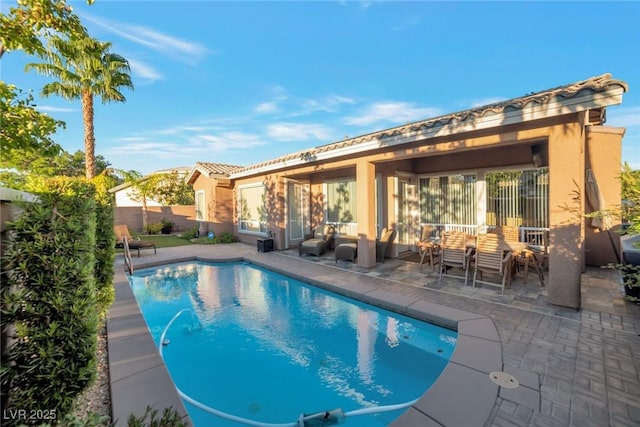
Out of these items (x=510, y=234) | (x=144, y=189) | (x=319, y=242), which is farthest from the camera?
(x=144, y=189)

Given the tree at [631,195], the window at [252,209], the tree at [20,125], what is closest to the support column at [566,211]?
the tree at [631,195]

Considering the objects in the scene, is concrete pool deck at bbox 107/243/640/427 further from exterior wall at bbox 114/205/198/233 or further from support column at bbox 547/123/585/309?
exterior wall at bbox 114/205/198/233

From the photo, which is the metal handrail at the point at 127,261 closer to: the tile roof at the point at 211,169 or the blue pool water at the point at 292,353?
the blue pool water at the point at 292,353

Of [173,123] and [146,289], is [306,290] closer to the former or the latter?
[146,289]

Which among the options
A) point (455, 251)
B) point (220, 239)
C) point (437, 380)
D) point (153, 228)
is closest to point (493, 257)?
point (455, 251)

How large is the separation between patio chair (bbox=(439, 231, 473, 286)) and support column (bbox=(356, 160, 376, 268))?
251 centimetres

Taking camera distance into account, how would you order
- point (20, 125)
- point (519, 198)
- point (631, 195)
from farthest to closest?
point (519, 198), point (20, 125), point (631, 195)

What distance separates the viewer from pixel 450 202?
1112 cm

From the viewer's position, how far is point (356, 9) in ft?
34.1

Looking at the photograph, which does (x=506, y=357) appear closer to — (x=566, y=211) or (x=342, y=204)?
(x=566, y=211)

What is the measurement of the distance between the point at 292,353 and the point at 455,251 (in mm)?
5460

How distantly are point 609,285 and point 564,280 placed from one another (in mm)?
3208

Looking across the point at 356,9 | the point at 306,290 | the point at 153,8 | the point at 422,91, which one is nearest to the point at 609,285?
the point at 306,290

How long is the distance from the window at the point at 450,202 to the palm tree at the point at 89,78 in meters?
15.4
